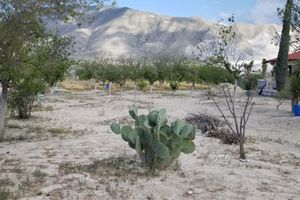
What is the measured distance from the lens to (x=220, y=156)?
9.55 m

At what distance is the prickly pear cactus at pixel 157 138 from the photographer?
8023mm

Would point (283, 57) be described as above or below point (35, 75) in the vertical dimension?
above

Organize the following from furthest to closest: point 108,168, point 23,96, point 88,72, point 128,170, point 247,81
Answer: point 88,72 < point 247,81 < point 23,96 < point 108,168 < point 128,170

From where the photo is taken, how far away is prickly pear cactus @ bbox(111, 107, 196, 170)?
8023 millimetres

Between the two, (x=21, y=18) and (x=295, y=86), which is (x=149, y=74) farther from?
(x=21, y=18)

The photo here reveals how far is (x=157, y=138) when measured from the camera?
8055 millimetres

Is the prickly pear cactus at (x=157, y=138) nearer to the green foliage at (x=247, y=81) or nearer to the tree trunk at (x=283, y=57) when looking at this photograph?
the green foliage at (x=247, y=81)

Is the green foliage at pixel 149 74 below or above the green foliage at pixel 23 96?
above

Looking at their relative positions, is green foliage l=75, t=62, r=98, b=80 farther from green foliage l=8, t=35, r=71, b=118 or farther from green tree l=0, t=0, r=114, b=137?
green tree l=0, t=0, r=114, b=137

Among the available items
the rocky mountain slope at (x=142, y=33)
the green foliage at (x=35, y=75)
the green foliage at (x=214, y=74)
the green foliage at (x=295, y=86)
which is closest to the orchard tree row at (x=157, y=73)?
the green foliage at (x=214, y=74)

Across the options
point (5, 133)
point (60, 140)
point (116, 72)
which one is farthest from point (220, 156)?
point (116, 72)

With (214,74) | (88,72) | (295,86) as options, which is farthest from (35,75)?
(88,72)

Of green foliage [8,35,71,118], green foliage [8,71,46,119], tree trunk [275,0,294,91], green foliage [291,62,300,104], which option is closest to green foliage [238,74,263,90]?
tree trunk [275,0,294,91]

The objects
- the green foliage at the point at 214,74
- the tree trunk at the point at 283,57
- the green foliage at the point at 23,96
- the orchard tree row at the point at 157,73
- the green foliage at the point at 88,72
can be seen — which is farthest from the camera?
the green foliage at the point at 88,72
